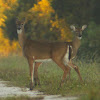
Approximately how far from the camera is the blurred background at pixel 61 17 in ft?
57.3

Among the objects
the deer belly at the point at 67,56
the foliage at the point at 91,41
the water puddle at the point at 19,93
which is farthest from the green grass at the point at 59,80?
the foliage at the point at 91,41

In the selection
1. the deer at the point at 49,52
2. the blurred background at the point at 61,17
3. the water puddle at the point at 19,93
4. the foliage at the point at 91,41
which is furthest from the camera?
the blurred background at the point at 61,17

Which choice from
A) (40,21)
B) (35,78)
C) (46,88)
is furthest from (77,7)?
(46,88)

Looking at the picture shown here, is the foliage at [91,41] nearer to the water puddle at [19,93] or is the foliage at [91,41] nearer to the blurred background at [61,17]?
the blurred background at [61,17]

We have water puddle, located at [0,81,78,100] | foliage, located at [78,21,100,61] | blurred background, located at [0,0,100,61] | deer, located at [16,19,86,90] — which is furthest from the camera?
blurred background, located at [0,0,100,61]

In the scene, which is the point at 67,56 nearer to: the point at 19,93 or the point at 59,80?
the point at 59,80

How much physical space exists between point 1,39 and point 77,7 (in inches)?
484

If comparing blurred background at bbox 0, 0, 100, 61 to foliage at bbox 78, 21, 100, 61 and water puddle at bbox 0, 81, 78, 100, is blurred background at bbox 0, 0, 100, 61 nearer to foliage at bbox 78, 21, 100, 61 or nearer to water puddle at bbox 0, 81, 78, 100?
foliage at bbox 78, 21, 100, 61

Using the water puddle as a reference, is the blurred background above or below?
above

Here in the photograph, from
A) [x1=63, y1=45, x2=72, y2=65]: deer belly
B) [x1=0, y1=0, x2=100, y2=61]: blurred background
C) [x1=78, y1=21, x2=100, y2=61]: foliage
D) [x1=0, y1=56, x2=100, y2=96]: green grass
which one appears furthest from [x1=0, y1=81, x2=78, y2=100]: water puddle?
[x1=78, y1=21, x2=100, y2=61]: foliage

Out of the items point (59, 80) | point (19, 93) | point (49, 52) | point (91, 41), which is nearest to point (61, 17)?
point (91, 41)

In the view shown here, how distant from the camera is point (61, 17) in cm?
1858

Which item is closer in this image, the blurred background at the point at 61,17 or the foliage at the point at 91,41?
the foliage at the point at 91,41

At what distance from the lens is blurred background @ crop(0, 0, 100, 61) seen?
17.5 meters
